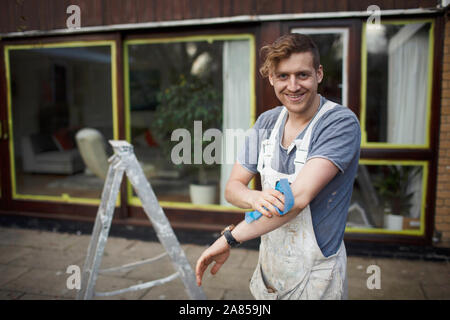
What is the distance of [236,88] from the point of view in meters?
5.25

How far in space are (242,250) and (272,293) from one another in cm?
316

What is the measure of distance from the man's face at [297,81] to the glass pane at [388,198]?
142 inches

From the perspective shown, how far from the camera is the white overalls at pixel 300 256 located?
1.75 metres

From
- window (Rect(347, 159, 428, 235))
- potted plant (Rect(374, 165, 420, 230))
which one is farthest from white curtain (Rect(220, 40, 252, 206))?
potted plant (Rect(374, 165, 420, 230))

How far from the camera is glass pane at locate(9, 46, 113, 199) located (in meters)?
8.33

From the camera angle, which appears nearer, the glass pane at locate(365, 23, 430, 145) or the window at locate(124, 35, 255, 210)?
the glass pane at locate(365, 23, 430, 145)

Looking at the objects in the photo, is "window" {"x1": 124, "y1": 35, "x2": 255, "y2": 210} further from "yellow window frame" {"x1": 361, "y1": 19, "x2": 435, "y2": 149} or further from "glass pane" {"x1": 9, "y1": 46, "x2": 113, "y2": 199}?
"glass pane" {"x1": 9, "y1": 46, "x2": 113, "y2": 199}

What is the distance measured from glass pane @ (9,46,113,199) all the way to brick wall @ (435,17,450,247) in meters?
5.49

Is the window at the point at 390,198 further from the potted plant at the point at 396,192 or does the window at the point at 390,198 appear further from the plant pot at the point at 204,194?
the plant pot at the point at 204,194

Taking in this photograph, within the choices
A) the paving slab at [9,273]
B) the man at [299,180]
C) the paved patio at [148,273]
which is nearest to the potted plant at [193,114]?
the paved patio at [148,273]

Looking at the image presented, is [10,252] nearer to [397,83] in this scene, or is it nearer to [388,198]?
[388,198]

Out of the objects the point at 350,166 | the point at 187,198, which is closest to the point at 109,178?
the point at 350,166

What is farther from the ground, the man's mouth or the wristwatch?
the man's mouth
